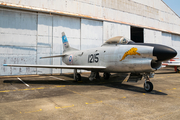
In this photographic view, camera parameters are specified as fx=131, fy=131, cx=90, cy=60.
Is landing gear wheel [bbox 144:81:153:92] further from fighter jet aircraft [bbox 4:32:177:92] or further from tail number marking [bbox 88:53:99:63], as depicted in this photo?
tail number marking [bbox 88:53:99:63]

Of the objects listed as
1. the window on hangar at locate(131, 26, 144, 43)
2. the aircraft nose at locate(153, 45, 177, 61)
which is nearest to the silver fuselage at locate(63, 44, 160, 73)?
the aircraft nose at locate(153, 45, 177, 61)

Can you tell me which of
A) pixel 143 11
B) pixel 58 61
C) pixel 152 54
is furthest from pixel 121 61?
pixel 143 11

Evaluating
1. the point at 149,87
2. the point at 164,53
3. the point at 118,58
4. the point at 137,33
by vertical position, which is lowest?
the point at 149,87

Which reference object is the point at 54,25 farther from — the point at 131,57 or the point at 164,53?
the point at 164,53

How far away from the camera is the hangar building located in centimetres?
1341

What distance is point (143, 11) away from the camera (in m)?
22.6

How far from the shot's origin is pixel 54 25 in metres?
15.5

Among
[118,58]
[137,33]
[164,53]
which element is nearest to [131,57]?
[118,58]

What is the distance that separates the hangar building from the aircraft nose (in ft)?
38.0

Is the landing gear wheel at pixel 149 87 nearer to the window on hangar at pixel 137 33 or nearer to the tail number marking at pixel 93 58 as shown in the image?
the tail number marking at pixel 93 58

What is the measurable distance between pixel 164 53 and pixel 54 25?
12675 mm

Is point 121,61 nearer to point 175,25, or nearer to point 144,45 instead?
point 144,45

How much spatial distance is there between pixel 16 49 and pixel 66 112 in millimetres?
12239

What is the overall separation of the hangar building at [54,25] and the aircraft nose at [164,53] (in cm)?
1159
